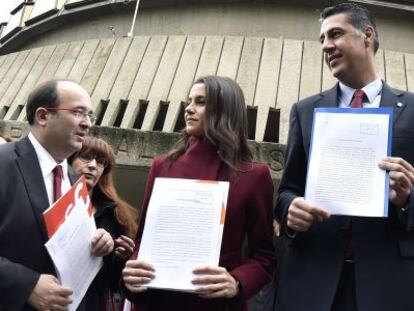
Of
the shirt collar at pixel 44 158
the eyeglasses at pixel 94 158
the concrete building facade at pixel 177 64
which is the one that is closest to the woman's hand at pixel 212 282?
the shirt collar at pixel 44 158

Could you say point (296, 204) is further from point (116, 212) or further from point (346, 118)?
point (116, 212)

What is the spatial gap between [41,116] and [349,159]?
1754 millimetres

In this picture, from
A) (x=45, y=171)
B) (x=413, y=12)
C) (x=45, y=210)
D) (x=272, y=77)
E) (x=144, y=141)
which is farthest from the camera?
(x=413, y=12)

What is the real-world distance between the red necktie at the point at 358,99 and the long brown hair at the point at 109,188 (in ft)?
5.85

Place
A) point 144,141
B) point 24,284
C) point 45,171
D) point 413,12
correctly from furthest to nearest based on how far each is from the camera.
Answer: point 413,12 < point 144,141 < point 45,171 < point 24,284

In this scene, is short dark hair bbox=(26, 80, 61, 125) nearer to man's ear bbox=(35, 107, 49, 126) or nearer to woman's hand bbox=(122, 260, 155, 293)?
man's ear bbox=(35, 107, 49, 126)

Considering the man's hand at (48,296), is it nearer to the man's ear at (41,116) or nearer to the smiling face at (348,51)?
the man's ear at (41,116)

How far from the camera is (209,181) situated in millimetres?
2818

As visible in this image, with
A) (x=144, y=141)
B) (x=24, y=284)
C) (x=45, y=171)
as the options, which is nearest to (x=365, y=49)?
(x=45, y=171)

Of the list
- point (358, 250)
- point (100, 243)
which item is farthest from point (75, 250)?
point (358, 250)

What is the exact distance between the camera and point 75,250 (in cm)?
282

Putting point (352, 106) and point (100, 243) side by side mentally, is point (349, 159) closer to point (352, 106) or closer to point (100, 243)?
point (352, 106)

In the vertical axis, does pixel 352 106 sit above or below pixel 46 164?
above

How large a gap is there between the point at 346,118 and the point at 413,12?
344 inches
